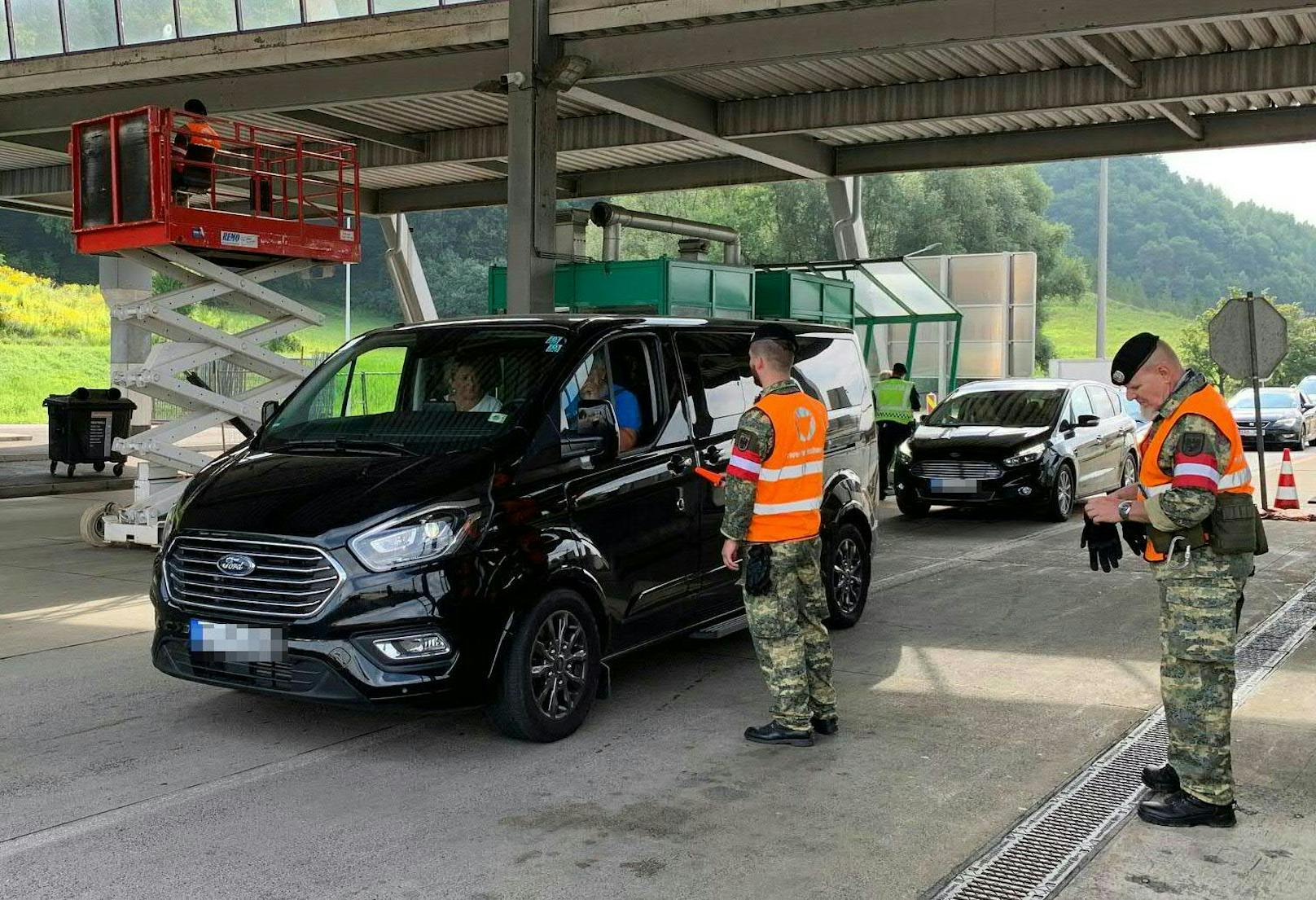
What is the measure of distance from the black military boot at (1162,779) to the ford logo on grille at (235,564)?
3601 millimetres

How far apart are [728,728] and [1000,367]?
2412 centimetres

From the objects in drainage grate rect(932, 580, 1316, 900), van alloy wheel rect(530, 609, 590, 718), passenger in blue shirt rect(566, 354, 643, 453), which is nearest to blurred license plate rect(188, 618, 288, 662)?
van alloy wheel rect(530, 609, 590, 718)

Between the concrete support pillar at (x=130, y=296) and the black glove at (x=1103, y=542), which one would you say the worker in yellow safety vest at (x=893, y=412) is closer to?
the black glove at (x=1103, y=542)

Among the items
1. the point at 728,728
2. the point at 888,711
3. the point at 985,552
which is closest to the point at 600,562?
the point at 728,728

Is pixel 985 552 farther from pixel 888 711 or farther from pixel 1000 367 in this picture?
pixel 1000 367

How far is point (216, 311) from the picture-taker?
7019 centimetres

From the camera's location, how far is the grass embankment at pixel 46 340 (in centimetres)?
4925

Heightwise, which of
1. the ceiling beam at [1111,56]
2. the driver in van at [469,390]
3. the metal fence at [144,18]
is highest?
the metal fence at [144,18]

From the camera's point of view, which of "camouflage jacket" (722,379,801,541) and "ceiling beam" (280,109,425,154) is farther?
"ceiling beam" (280,109,425,154)

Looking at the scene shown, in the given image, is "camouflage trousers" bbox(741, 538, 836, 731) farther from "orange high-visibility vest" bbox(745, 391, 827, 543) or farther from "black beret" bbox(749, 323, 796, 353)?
"black beret" bbox(749, 323, 796, 353)

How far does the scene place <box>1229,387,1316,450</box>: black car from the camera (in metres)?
28.8

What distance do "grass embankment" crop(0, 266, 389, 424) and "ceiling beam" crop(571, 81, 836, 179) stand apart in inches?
1149

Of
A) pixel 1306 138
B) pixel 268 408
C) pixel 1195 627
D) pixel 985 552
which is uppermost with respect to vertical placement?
pixel 1306 138

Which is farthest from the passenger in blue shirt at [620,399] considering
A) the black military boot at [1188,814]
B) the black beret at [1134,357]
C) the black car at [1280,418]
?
the black car at [1280,418]
